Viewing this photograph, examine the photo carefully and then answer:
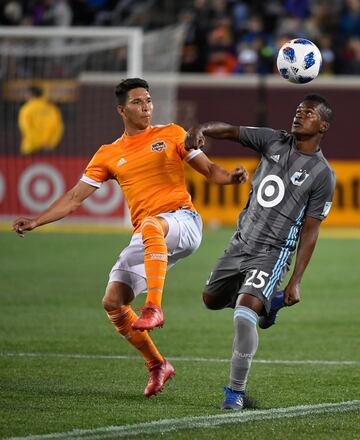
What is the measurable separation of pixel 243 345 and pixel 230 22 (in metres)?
20.0

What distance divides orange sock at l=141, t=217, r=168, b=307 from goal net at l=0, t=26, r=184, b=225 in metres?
14.3

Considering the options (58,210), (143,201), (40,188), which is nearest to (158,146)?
(143,201)

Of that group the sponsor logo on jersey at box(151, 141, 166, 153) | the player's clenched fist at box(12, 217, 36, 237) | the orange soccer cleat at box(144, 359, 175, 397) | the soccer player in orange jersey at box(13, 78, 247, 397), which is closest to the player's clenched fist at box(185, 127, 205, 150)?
the soccer player in orange jersey at box(13, 78, 247, 397)

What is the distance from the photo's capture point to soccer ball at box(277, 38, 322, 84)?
8391 mm

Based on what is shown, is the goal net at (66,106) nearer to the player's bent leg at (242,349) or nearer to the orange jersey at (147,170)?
the orange jersey at (147,170)

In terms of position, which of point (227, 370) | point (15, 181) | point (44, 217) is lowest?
point (15, 181)

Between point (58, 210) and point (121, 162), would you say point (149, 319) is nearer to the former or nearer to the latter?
point (58, 210)

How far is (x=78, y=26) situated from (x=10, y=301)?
48.7 feet

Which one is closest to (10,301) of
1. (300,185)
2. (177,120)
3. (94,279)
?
(94,279)

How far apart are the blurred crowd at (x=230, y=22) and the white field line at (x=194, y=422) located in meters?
17.6

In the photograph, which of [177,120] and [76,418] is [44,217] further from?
[177,120]

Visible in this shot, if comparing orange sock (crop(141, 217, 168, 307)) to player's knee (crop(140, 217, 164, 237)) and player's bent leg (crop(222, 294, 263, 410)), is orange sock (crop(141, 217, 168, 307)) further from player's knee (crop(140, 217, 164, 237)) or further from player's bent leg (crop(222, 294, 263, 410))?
player's bent leg (crop(222, 294, 263, 410))

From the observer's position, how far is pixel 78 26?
27109mm

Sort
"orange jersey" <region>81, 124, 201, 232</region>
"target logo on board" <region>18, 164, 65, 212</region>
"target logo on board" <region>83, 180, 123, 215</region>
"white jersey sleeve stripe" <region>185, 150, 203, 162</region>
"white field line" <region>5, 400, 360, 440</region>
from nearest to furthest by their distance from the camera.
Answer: "white field line" <region>5, 400, 360, 440</region>, "white jersey sleeve stripe" <region>185, 150, 203, 162</region>, "orange jersey" <region>81, 124, 201, 232</region>, "target logo on board" <region>83, 180, 123, 215</region>, "target logo on board" <region>18, 164, 65, 212</region>
